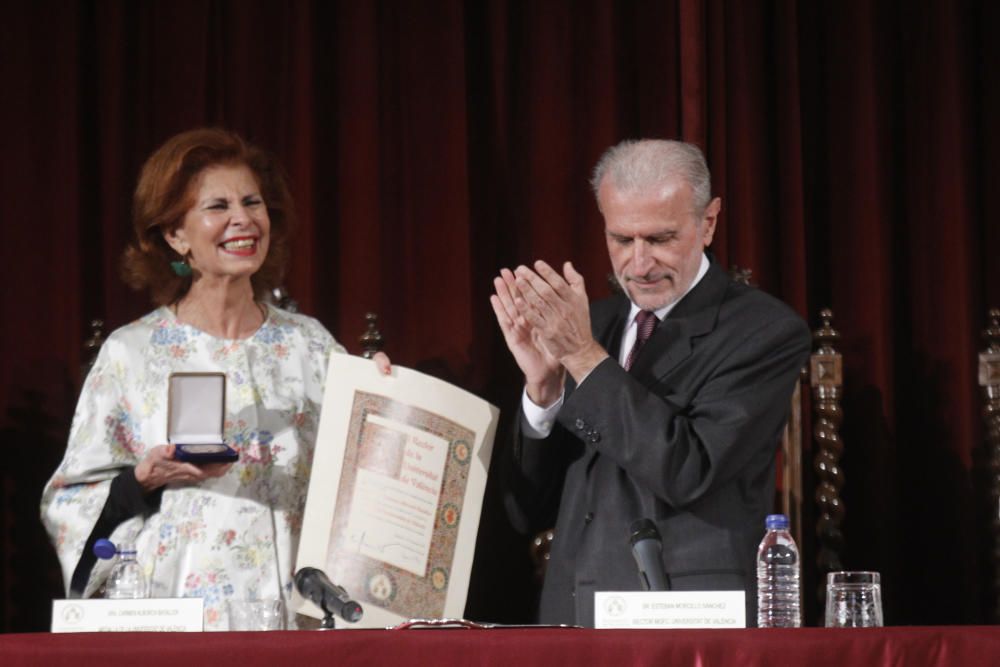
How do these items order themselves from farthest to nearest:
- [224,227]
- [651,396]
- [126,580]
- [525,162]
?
[525,162] < [224,227] < [126,580] < [651,396]

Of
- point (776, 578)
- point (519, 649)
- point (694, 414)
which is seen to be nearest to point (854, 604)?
point (776, 578)

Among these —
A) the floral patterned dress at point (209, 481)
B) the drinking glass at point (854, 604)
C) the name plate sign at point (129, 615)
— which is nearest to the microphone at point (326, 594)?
the floral patterned dress at point (209, 481)

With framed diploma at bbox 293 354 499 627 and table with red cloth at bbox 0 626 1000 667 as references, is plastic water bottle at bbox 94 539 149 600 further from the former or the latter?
table with red cloth at bbox 0 626 1000 667

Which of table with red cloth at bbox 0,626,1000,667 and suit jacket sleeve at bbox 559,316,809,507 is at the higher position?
suit jacket sleeve at bbox 559,316,809,507

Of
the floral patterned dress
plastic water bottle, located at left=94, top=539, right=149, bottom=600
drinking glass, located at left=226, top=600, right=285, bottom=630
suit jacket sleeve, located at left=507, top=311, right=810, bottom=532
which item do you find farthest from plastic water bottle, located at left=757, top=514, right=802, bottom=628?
plastic water bottle, located at left=94, top=539, right=149, bottom=600

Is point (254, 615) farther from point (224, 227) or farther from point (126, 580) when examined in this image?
point (224, 227)

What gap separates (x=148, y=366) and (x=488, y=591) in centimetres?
100

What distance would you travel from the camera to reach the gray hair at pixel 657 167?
271 cm

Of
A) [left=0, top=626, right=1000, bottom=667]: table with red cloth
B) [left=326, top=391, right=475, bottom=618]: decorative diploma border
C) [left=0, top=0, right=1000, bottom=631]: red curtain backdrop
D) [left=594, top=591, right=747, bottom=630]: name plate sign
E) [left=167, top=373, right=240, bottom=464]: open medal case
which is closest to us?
[left=0, top=626, right=1000, bottom=667]: table with red cloth

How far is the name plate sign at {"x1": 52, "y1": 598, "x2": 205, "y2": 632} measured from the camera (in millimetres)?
2068

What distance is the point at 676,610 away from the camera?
1990 millimetres

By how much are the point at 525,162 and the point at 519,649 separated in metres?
1.90

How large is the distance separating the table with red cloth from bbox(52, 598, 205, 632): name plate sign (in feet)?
0.79

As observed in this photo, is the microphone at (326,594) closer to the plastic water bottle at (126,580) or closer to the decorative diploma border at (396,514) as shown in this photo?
the decorative diploma border at (396,514)
